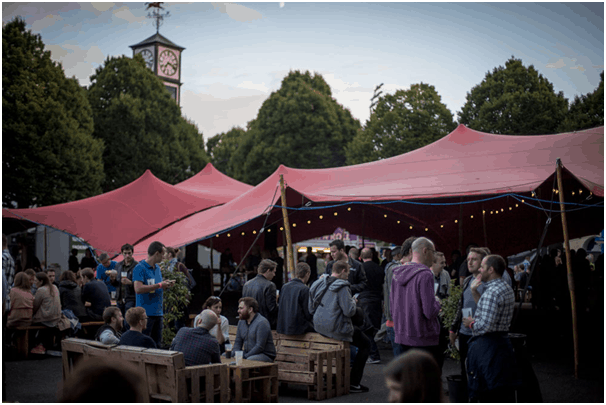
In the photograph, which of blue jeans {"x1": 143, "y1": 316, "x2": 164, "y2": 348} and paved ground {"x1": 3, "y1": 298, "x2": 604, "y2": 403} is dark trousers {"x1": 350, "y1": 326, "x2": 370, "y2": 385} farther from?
blue jeans {"x1": 143, "y1": 316, "x2": 164, "y2": 348}

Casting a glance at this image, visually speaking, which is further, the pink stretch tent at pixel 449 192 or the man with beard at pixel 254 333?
the pink stretch tent at pixel 449 192

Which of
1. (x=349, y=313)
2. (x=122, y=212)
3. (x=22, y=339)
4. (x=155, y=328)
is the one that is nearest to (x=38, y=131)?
(x=122, y=212)

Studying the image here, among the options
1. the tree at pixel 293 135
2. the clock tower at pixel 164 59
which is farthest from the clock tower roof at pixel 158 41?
the tree at pixel 293 135

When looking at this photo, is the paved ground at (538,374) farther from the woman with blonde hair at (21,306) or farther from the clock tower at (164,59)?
the clock tower at (164,59)

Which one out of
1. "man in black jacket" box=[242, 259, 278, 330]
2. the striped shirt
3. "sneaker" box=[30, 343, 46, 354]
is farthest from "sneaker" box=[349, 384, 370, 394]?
"sneaker" box=[30, 343, 46, 354]

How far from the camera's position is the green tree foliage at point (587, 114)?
79.5ft

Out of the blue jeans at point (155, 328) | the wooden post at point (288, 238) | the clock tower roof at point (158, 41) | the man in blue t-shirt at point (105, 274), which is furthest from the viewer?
the clock tower roof at point (158, 41)

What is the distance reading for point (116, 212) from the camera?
16.8 meters

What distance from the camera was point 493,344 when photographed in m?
4.98

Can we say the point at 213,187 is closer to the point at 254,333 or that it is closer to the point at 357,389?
the point at 357,389

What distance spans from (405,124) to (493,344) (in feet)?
82.1

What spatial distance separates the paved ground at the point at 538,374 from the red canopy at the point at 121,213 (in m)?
6.45

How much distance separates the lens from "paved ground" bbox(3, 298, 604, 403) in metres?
7.05

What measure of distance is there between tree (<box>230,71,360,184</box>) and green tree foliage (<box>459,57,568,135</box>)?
8683 millimetres
